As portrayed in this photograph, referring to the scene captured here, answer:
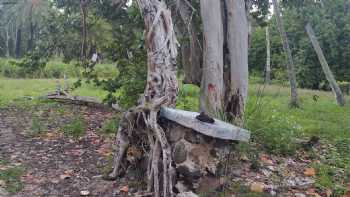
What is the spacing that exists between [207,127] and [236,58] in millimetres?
1727

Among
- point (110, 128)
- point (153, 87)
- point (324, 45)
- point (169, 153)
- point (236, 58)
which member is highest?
point (324, 45)

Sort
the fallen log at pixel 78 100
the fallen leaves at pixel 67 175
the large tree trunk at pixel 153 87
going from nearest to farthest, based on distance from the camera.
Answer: the large tree trunk at pixel 153 87, the fallen leaves at pixel 67 175, the fallen log at pixel 78 100

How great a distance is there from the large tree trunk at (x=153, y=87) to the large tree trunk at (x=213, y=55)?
0.76 meters

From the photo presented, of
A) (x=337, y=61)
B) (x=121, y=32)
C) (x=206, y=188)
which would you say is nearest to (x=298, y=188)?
(x=206, y=188)

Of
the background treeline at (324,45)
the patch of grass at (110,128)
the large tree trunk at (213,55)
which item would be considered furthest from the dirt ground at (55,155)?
the background treeline at (324,45)

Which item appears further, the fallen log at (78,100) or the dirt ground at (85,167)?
the fallen log at (78,100)

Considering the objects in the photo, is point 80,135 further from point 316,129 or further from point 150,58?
point 316,129

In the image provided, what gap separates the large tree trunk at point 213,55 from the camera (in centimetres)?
502

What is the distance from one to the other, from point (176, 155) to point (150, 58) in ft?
3.38

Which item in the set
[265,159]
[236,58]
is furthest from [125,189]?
[236,58]

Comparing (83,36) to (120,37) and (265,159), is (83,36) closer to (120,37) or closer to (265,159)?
(120,37)

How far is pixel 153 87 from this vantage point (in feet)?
13.9

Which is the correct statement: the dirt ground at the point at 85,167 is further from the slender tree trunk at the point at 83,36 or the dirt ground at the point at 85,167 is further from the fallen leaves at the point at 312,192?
the slender tree trunk at the point at 83,36

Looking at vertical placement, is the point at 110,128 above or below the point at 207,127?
below
